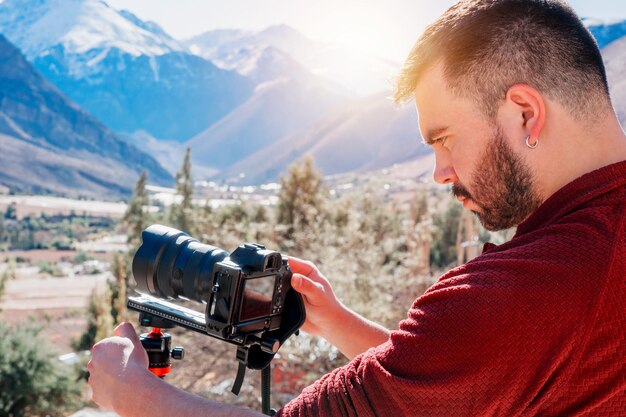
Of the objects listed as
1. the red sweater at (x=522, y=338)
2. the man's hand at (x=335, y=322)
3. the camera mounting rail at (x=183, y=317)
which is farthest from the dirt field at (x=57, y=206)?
the red sweater at (x=522, y=338)

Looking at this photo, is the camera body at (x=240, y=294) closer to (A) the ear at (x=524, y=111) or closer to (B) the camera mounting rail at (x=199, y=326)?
(B) the camera mounting rail at (x=199, y=326)

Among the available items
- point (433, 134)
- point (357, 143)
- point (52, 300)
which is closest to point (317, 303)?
point (433, 134)

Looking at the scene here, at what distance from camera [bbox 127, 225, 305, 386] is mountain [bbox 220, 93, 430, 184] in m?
93.3

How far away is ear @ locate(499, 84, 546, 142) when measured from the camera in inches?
36.8

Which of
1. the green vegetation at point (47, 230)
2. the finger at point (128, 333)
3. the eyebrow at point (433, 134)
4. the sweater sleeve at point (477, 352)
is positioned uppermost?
the eyebrow at point (433, 134)

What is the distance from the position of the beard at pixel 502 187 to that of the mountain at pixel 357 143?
9359 centimetres

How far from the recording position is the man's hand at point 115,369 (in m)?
1.09

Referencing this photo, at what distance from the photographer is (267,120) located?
161 metres

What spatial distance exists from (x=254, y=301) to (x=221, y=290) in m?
0.08

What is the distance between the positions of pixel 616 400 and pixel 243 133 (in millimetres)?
162010

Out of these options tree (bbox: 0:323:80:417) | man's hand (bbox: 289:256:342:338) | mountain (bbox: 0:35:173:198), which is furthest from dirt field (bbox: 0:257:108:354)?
mountain (bbox: 0:35:173:198)

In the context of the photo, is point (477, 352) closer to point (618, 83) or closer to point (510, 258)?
point (510, 258)

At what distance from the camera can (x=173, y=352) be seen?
→ 4.88 ft

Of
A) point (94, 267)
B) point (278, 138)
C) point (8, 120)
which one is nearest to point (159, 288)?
point (94, 267)
